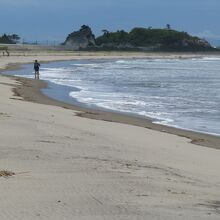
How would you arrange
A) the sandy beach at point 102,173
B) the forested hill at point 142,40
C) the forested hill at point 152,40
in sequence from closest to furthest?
the sandy beach at point 102,173, the forested hill at point 142,40, the forested hill at point 152,40

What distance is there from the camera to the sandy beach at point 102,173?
19.3ft

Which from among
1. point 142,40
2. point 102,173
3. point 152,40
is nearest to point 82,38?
point 142,40

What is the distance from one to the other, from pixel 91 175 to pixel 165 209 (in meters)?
1.61

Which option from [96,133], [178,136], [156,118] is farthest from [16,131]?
[156,118]

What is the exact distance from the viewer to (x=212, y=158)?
1017cm

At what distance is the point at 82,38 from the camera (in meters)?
140

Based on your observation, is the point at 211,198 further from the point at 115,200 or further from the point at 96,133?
the point at 96,133

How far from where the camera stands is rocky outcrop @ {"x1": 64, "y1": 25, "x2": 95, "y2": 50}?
452ft

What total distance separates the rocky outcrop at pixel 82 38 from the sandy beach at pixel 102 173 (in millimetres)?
123610

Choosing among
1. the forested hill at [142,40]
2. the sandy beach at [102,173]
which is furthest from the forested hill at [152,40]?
the sandy beach at [102,173]

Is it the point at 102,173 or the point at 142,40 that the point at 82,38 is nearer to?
the point at 142,40

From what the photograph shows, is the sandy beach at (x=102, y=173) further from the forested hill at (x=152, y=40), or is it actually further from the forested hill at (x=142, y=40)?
the forested hill at (x=152, y=40)

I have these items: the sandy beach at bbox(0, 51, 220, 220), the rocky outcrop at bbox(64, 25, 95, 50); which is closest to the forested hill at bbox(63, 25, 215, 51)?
the rocky outcrop at bbox(64, 25, 95, 50)

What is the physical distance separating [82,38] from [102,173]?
133907mm
